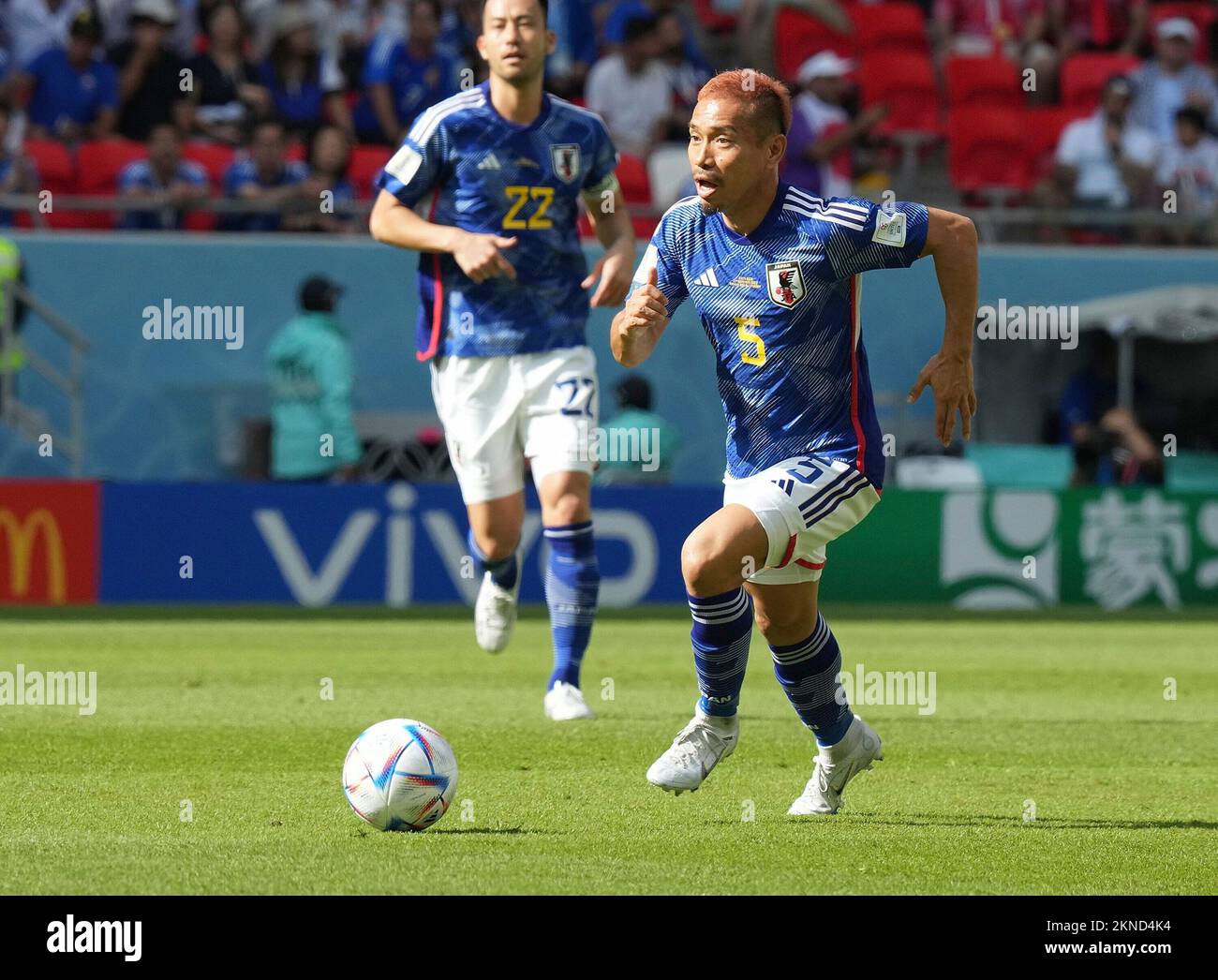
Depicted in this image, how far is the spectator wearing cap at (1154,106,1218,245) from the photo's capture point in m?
18.0

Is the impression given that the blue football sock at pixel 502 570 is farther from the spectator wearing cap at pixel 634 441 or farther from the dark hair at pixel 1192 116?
the dark hair at pixel 1192 116

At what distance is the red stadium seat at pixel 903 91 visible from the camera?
766 inches

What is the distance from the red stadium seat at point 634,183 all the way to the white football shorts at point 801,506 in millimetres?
11920

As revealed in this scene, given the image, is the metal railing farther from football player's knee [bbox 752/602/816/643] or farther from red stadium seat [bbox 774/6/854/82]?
football player's knee [bbox 752/602/816/643]

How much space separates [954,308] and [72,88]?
1338cm

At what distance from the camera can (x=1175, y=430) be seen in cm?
1767

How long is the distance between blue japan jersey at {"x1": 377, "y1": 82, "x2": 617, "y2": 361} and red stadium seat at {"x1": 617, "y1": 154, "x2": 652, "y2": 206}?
9.10 m

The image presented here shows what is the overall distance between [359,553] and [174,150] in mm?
4107

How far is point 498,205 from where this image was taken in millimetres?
8531

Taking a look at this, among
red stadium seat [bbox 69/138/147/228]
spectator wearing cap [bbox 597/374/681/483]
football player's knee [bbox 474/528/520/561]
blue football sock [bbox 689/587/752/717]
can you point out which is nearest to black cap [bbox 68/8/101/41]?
red stadium seat [bbox 69/138/147/228]

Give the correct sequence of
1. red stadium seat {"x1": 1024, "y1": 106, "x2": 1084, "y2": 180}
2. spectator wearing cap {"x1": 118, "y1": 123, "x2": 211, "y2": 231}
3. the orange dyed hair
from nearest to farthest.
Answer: the orange dyed hair < spectator wearing cap {"x1": 118, "y1": 123, "x2": 211, "y2": 231} < red stadium seat {"x1": 1024, "y1": 106, "x2": 1084, "y2": 180}

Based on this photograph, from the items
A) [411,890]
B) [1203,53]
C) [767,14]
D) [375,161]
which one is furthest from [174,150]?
[411,890]

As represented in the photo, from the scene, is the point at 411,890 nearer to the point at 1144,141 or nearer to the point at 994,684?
the point at 994,684
